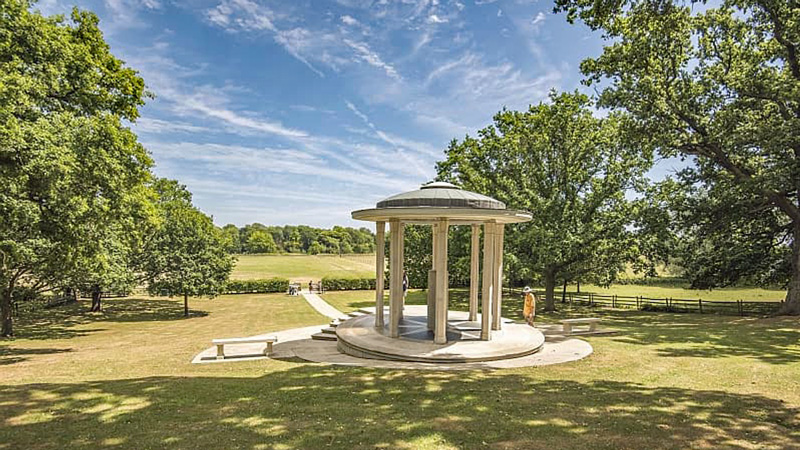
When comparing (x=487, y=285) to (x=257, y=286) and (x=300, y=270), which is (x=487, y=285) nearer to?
(x=257, y=286)

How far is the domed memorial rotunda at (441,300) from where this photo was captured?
441 inches

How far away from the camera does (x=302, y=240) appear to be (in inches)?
5915

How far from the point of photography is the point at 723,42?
1938cm

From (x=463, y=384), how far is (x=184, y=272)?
75.6ft

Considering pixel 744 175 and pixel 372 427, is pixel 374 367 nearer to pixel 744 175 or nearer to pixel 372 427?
pixel 372 427

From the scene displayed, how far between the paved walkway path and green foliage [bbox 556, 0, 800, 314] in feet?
59.5

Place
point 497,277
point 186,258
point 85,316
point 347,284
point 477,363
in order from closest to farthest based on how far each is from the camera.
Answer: point 477,363, point 497,277, point 85,316, point 186,258, point 347,284

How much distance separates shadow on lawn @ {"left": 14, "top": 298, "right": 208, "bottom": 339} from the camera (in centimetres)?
1905

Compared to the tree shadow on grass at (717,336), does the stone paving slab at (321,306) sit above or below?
below

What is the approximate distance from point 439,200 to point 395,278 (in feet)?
9.87

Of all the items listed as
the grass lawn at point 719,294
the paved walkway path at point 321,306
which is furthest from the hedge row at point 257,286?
the grass lawn at point 719,294

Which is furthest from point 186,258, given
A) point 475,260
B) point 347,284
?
point 475,260

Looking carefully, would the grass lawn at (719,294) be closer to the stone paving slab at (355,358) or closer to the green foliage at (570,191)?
the green foliage at (570,191)

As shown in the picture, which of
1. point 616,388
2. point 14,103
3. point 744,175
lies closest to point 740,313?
point 744,175
